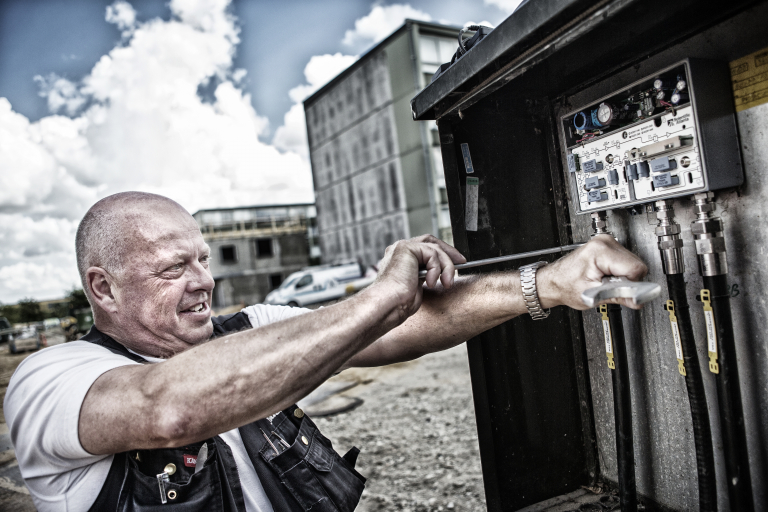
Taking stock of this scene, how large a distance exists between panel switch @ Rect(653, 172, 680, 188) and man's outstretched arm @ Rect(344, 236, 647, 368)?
0.25 m

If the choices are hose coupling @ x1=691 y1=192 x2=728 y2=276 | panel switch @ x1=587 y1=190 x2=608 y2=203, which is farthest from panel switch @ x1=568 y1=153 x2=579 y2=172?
hose coupling @ x1=691 y1=192 x2=728 y2=276

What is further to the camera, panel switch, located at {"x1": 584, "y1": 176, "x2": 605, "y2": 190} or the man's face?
panel switch, located at {"x1": 584, "y1": 176, "x2": 605, "y2": 190}

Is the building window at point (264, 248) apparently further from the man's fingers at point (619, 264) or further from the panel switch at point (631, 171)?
the man's fingers at point (619, 264)

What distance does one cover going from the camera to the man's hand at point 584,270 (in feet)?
3.59

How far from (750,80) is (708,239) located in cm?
39

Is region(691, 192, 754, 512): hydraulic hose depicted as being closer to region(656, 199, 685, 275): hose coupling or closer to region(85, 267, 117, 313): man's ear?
region(656, 199, 685, 275): hose coupling

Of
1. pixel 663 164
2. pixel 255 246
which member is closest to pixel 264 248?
pixel 255 246

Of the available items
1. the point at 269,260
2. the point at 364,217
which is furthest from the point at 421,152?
the point at 269,260

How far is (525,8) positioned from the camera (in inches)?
Result: 40.6

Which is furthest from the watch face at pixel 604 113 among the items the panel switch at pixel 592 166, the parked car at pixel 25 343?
the parked car at pixel 25 343

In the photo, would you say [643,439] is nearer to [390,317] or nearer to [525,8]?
[390,317]

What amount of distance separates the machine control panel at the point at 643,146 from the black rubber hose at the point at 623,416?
14.8 inches

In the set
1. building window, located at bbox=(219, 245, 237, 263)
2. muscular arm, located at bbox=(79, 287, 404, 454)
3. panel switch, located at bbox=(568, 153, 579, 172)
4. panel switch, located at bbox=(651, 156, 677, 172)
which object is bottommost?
muscular arm, located at bbox=(79, 287, 404, 454)

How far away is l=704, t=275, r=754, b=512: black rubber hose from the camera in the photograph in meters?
1.20
